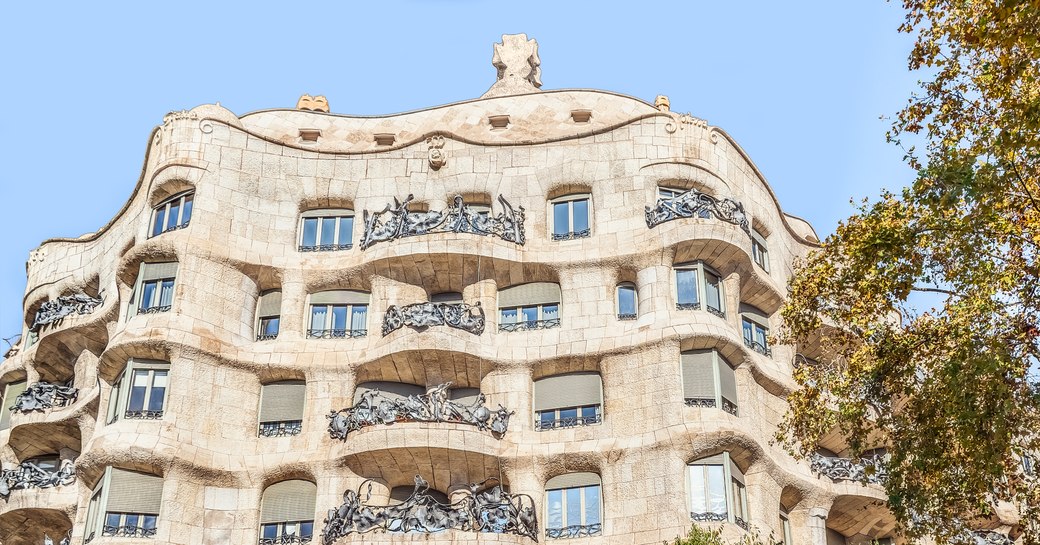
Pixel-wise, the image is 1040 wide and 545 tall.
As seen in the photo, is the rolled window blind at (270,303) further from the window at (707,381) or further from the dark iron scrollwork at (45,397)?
the window at (707,381)

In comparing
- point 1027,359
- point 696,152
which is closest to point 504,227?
point 696,152

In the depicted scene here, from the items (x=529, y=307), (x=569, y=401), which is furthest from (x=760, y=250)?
(x=569, y=401)

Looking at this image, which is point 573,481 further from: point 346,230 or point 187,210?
point 187,210

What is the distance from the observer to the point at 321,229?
111 feet

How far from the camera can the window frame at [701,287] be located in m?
31.0

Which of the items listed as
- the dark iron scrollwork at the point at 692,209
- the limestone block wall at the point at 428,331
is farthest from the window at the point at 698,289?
the dark iron scrollwork at the point at 692,209

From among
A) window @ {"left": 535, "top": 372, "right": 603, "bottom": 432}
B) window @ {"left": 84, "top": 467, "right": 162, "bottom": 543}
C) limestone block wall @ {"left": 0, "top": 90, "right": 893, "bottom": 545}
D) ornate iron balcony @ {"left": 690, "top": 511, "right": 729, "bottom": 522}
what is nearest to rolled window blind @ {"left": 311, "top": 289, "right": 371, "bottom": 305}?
limestone block wall @ {"left": 0, "top": 90, "right": 893, "bottom": 545}

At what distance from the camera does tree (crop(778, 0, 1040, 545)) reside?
2053 centimetres

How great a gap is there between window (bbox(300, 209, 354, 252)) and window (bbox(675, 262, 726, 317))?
867cm

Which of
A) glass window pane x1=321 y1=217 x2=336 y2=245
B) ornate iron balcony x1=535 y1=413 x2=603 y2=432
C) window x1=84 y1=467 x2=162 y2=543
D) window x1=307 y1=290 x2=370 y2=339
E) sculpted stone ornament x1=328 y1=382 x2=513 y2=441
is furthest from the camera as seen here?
glass window pane x1=321 y1=217 x2=336 y2=245

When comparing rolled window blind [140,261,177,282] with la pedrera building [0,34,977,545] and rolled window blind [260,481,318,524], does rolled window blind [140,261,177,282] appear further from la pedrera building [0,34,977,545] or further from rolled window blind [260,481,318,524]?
rolled window blind [260,481,318,524]

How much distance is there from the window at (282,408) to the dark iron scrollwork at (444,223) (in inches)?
162

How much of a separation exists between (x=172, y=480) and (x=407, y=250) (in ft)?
25.9

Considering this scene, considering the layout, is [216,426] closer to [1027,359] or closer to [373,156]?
[373,156]
